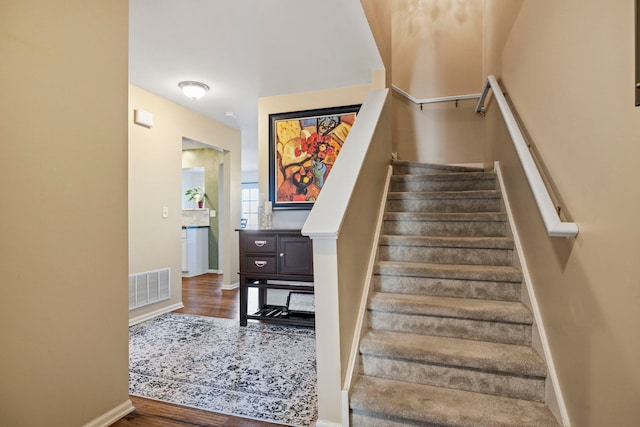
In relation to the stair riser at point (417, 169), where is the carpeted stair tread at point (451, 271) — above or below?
below

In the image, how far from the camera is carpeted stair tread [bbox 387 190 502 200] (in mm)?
2730

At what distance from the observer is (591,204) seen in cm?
124

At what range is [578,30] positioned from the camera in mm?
1352

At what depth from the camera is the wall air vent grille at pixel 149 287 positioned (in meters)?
3.52

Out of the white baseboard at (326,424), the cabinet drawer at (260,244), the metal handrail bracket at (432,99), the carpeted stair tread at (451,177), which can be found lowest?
the white baseboard at (326,424)

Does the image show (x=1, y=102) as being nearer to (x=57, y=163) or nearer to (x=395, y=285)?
(x=57, y=163)

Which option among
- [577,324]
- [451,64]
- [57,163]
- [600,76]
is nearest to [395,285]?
[577,324]

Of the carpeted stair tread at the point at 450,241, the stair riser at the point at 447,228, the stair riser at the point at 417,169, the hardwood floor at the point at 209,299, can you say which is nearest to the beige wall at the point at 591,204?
the carpeted stair tread at the point at 450,241

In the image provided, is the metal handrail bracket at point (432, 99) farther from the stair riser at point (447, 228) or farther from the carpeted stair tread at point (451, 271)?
the carpeted stair tread at point (451, 271)

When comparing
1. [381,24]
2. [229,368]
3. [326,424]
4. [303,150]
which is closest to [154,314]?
[229,368]

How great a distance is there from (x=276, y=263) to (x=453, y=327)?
1849 mm

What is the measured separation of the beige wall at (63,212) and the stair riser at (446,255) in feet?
5.76

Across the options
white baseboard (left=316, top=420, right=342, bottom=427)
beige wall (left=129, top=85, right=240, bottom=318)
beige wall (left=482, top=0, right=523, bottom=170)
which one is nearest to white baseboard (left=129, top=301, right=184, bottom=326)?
beige wall (left=129, top=85, right=240, bottom=318)

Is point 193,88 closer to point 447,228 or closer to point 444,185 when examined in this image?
point 444,185
